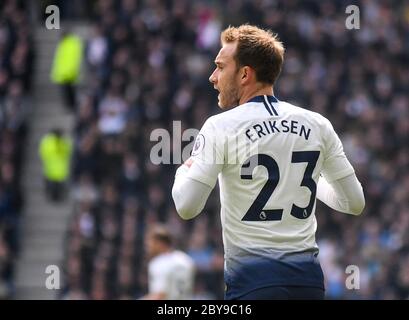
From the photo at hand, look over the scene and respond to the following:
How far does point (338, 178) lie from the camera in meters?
4.71

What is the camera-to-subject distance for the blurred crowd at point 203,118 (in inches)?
581

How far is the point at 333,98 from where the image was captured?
17.4 metres

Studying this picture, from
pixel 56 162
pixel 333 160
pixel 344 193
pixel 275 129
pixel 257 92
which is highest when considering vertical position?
pixel 56 162

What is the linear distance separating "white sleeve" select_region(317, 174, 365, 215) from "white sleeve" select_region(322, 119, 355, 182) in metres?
0.03

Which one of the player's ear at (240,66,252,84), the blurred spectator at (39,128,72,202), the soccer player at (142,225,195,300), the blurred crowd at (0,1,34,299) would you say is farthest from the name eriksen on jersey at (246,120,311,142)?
the blurred spectator at (39,128,72,202)

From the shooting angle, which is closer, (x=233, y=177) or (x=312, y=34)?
(x=233, y=177)

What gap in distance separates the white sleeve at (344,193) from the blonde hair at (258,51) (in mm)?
547

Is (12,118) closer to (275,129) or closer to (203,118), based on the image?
(203,118)

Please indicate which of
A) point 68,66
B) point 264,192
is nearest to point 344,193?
point 264,192

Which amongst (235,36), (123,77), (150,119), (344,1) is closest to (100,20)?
(123,77)

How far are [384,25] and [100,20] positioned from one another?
4949mm

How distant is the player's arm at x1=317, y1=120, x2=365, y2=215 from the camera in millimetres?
4680

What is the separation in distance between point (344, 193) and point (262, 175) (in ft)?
1.37
